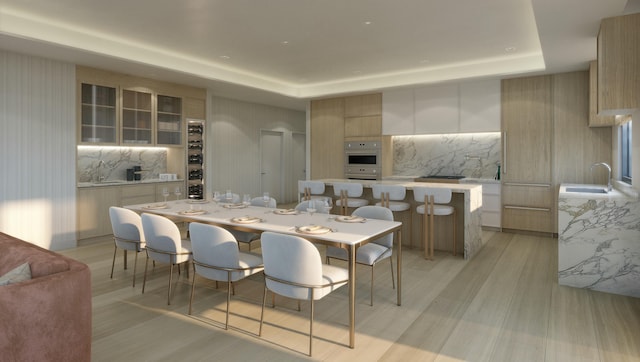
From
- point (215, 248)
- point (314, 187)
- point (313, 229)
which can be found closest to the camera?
point (215, 248)

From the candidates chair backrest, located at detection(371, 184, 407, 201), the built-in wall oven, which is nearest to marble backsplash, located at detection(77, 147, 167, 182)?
the built-in wall oven

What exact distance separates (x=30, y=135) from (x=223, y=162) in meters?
3.75

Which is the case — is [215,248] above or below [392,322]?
above

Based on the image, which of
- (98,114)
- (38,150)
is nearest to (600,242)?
(98,114)

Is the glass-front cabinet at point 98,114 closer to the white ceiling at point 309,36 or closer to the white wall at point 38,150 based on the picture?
the white wall at point 38,150

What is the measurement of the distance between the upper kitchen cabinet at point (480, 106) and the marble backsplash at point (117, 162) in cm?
518

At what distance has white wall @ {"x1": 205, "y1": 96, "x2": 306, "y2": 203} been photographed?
8234mm

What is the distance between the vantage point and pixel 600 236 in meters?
3.66

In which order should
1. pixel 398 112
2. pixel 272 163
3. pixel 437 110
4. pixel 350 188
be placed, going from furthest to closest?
1. pixel 272 163
2. pixel 398 112
3. pixel 437 110
4. pixel 350 188

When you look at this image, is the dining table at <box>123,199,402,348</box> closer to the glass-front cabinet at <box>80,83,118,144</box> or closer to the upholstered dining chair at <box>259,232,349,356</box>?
the upholstered dining chair at <box>259,232,349,356</box>

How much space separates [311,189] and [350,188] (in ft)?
2.03

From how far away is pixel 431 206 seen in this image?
4.77 meters

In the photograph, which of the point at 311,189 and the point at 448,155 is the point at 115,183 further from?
the point at 448,155

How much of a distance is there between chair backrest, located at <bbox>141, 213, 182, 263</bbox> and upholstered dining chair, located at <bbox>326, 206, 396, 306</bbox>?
1.29m
